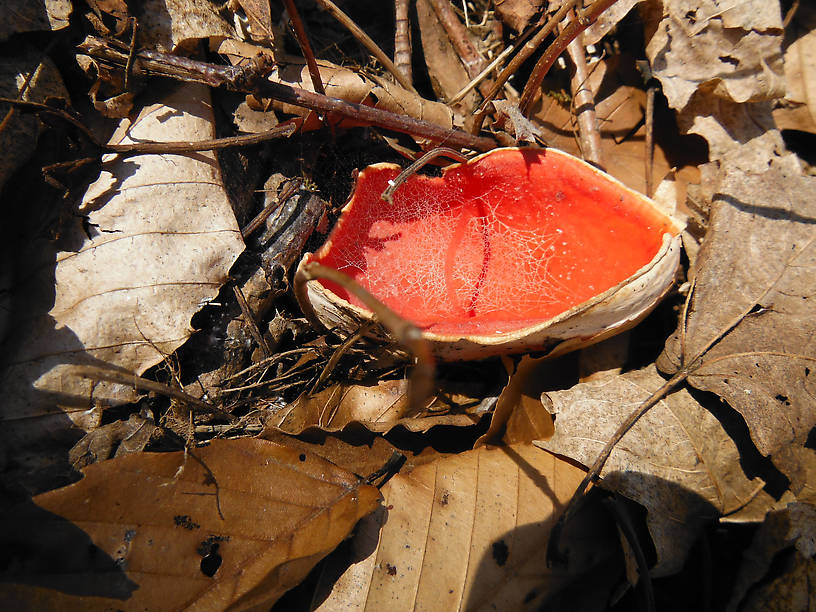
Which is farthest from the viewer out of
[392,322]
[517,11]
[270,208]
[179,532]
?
[517,11]

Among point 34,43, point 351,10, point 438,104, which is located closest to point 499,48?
point 438,104

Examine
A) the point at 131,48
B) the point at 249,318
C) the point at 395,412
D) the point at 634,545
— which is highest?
the point at 131,48

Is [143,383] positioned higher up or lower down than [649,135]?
higher up

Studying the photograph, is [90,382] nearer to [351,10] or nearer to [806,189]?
[351,10]

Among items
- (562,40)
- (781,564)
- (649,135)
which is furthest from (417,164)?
(781,564)

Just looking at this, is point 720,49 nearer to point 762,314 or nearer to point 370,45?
point 762,314

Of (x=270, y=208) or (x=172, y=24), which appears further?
(x=270, y=208)
